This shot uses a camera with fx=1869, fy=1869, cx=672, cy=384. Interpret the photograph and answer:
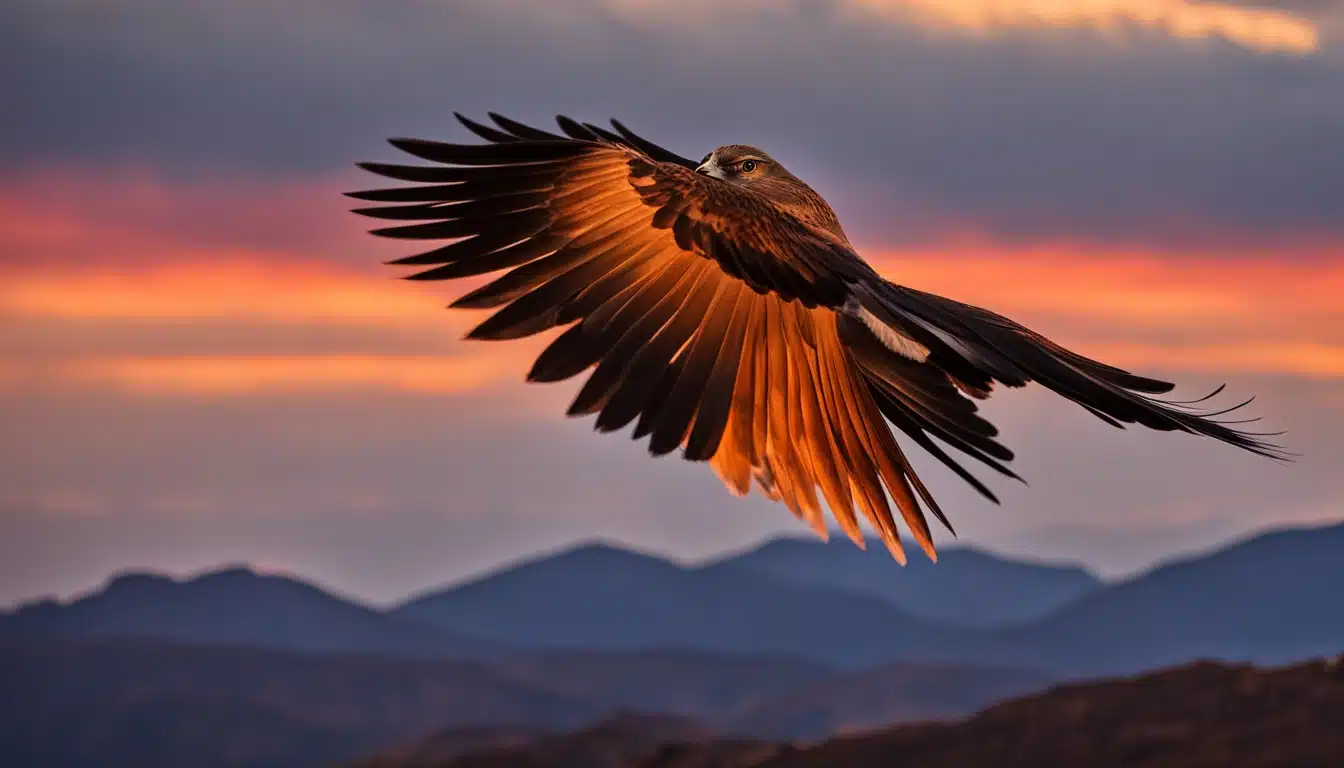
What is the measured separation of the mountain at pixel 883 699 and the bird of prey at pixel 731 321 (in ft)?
466

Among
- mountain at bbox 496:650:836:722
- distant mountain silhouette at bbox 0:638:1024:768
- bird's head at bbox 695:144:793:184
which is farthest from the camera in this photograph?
mountain at bbox 496:650:836:722

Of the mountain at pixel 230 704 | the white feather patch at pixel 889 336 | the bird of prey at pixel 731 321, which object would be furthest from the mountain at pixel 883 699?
the white feather patch at pixel 889 336

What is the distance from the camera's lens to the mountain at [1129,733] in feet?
256

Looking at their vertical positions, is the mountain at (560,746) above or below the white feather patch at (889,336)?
above

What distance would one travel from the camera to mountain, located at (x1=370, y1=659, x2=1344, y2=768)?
78.0 meters

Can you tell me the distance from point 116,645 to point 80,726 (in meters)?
19.3

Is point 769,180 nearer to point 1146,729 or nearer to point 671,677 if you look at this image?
point 1146,729

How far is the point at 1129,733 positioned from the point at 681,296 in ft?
264

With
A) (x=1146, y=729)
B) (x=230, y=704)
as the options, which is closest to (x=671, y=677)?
(x=230, y=704)

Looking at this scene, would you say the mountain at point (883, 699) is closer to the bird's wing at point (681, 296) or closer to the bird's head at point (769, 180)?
the bird's head at point (769, 180)

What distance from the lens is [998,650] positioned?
19825 cm

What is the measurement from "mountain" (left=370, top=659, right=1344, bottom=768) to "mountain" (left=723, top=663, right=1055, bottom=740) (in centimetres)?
5709

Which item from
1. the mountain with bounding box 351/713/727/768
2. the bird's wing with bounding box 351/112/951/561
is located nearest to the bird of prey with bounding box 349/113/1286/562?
the bird's wing with bounding box 351/112/951/561

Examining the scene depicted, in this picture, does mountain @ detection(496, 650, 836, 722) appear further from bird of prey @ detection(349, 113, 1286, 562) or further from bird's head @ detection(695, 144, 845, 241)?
bird of prey @ detection(349, 113, 1286, 562)
